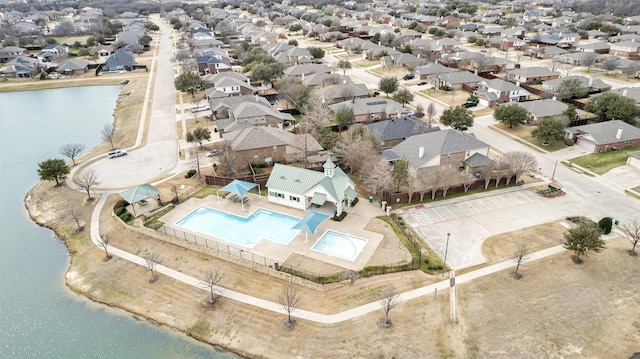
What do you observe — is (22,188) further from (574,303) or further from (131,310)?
(574,303)

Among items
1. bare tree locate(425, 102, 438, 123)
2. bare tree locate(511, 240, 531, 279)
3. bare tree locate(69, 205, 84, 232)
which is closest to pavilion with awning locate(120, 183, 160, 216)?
bare tree locate(69, 205, 84, 232)

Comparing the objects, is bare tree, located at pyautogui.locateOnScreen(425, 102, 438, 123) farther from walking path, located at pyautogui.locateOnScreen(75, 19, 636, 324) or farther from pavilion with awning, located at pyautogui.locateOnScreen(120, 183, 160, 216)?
pavilion with awning, located at pyautogui.locateOnScreen(120, 183, 160, 216)

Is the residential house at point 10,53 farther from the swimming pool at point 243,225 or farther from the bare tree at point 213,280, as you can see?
the bare tree at point 213,280

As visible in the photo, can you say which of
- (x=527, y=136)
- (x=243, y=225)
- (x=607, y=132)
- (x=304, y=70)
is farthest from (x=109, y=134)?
(x=607, y=132)

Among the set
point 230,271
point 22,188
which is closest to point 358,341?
point 230,271

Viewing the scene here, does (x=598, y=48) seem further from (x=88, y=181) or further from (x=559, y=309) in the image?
(x=88, y=181)
